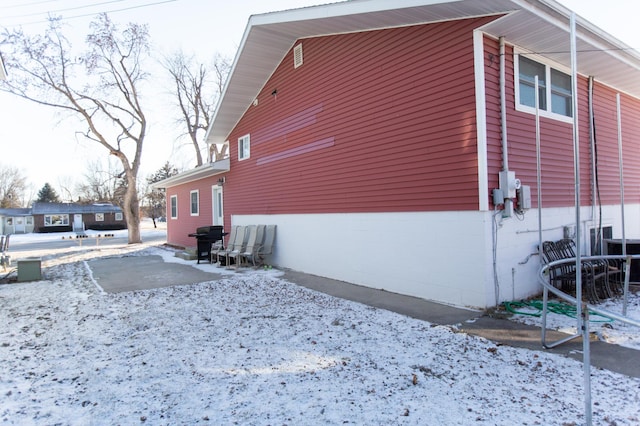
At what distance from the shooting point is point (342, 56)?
25.7 ft

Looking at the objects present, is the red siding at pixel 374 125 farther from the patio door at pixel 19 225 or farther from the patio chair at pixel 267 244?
the patio door at pixel 19 225

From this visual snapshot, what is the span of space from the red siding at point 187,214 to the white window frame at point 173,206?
17 cm

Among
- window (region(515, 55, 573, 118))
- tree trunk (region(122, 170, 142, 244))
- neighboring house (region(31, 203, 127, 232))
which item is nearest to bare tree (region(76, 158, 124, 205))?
neighboring house (region(31, 203, 127, 232))

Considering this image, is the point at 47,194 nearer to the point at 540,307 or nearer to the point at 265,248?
the point at 265,248

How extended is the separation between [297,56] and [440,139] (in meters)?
5.06

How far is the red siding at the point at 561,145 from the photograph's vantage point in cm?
554

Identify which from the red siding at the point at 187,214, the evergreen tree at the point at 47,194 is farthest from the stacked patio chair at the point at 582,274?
the evergreen tree at the point at 47,194

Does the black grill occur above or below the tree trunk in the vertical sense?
below

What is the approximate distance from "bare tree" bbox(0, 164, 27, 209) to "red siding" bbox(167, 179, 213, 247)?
48.9 m

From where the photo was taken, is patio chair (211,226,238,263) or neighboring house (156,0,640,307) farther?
patio chair (211,226,238,263)

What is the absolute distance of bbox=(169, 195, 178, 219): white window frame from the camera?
18.5 metres

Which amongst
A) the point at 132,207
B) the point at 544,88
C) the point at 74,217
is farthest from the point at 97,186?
the point at 544,88

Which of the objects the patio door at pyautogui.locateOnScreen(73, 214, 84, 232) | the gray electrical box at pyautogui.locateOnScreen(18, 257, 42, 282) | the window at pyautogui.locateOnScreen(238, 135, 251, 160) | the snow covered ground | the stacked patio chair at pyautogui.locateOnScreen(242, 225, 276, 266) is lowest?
the snow covered ground

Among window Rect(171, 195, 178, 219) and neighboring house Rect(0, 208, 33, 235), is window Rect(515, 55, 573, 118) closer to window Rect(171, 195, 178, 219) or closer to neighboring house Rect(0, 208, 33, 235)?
window Rect(171, 195, 178, 219)
